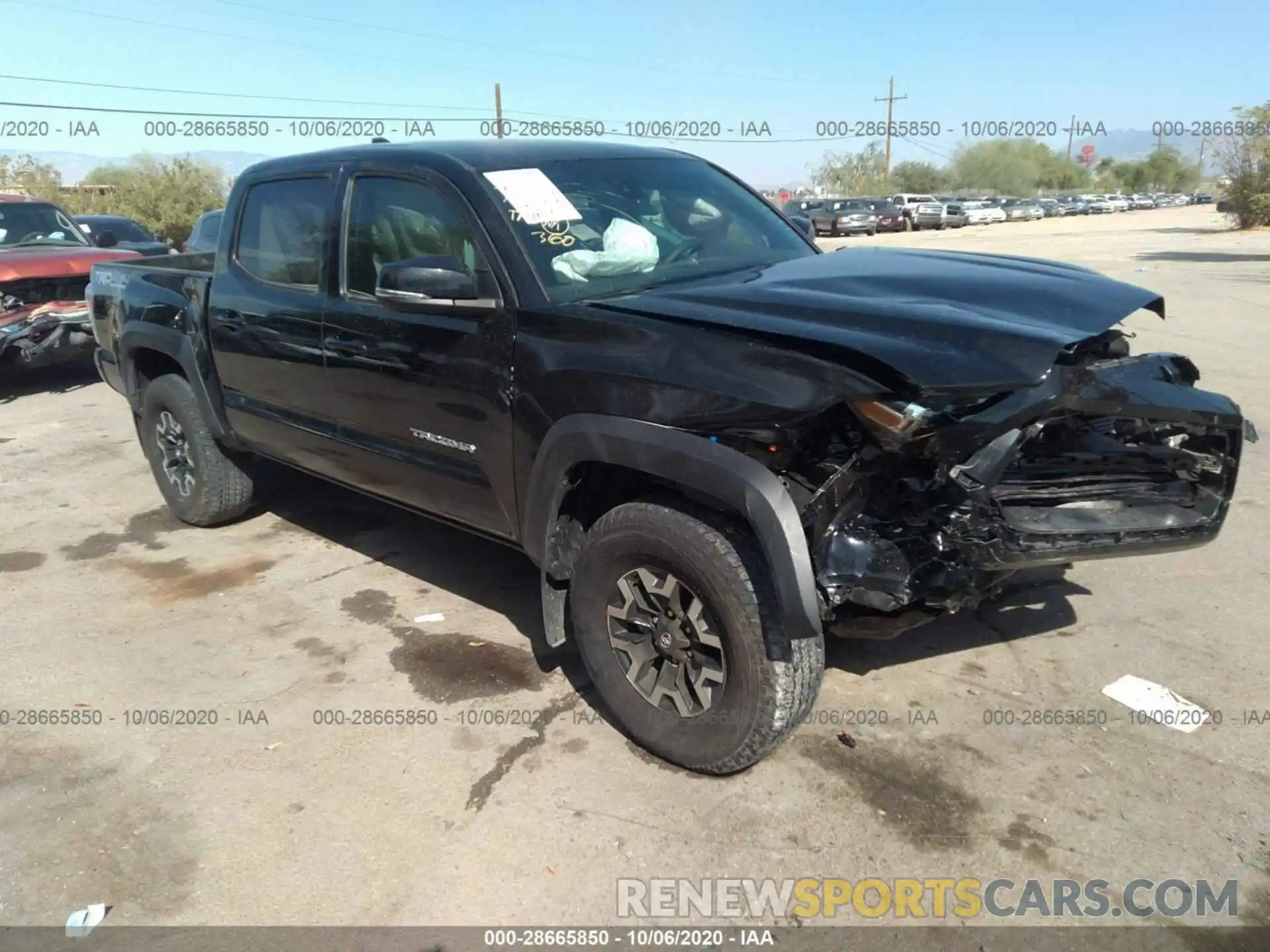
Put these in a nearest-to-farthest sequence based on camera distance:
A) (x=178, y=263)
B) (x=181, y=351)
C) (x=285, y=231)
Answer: (x=285, y=231) < (x=181, y=351) < (x=178, y=263)

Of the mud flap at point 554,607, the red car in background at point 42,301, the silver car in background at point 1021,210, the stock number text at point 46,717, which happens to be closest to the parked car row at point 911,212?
the silver car in background at point 1021,210

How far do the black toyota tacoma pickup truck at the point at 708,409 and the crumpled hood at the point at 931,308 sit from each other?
0.04 feet

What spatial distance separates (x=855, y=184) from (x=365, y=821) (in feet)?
277

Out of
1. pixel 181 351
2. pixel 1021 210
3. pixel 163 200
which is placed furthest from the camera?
pixel 1021 210

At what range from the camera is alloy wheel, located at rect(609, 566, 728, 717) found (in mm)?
2938

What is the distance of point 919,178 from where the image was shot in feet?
297

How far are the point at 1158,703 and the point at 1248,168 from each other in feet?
117

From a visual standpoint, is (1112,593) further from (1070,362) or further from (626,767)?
(626,767)

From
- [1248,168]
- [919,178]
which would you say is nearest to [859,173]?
[919,178]

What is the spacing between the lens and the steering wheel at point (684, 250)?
142 inches

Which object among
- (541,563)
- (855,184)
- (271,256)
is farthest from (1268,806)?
(855,184)

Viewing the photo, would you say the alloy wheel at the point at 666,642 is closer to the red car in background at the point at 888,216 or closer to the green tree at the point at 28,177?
the red car in background at the point at 888,216

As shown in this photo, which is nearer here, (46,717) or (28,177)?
(46,717)

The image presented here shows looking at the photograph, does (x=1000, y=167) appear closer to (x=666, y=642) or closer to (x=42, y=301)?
(x=42, y=301)
